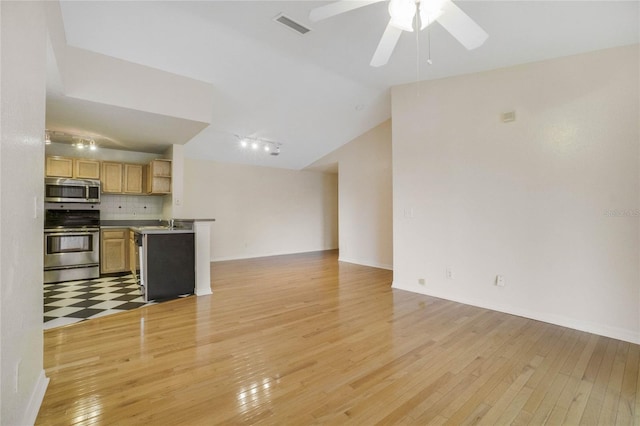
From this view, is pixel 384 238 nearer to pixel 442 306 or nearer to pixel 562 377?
pixel 442 306

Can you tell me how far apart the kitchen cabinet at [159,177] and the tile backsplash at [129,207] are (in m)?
0.74

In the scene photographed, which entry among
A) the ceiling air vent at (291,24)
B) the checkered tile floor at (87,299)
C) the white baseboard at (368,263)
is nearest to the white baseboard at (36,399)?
the checkered tile floor at (87,299)

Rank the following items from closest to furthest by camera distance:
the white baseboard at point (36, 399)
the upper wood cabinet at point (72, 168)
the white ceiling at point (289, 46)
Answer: the white baseboard at point (36, 399), the white ceiling at point (289, 46), the upper wood cabinet at point (72, 168)

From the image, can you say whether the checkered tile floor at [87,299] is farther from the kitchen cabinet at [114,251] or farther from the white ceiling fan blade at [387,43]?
the white ceiling fan blade at [387,43]

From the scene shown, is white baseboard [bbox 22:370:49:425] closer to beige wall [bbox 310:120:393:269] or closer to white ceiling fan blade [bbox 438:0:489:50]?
white ceiling fan blade [bbox 438:0:489:50]

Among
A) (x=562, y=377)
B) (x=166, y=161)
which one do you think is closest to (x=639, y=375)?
A: (x=562, y=377)

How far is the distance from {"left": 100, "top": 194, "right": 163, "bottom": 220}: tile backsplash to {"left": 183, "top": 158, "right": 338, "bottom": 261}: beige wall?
622mm

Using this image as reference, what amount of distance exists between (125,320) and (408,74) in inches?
182

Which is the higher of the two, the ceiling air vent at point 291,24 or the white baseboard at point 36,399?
the ceiling air vent at point 291,24

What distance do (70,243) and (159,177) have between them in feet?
5.59

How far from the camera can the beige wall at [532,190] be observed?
9.12 feet

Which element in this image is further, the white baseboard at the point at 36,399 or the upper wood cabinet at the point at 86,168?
the upper wood cabinet at the point at 86,168

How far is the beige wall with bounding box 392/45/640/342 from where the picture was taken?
278cm

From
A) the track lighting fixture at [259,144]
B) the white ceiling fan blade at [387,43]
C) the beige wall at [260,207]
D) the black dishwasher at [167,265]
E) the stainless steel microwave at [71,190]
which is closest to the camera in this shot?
the white ceiling fan blade at [387,43]
